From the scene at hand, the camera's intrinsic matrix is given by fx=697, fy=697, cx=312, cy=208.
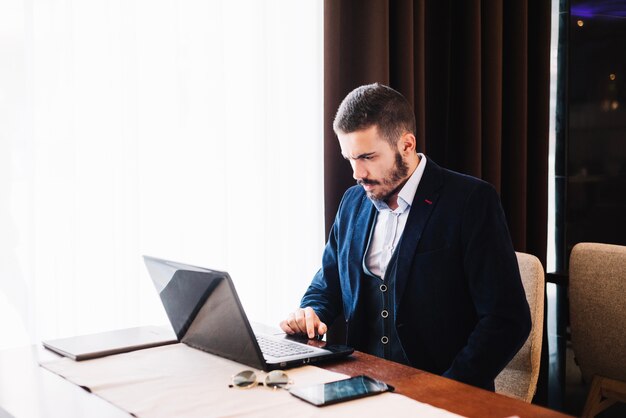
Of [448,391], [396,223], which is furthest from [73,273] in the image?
[448,391]

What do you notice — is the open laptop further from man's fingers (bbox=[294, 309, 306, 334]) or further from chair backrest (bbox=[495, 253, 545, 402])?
chair backrest (bbox=[495, 253, 545, 402])

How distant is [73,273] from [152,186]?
37 cm

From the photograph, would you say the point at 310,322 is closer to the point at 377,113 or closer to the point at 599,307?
the point at 377,113

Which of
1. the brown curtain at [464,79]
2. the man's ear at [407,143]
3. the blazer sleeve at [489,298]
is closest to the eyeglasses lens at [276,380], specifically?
the blazer sleeve at [489,298]

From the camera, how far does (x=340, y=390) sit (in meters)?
1.26

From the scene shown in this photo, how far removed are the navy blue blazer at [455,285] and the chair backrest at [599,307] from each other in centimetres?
59

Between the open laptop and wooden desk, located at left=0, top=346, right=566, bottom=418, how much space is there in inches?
3.7

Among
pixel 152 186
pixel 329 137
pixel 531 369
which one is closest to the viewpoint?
pixel 531 369

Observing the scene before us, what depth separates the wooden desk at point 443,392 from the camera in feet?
3.83

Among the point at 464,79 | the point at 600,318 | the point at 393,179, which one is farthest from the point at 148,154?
the point at 600,318

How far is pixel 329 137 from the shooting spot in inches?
101

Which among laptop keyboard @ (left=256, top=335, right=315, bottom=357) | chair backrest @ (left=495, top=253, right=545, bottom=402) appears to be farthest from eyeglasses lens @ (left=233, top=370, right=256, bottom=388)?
chair backrest @ (left=495, top=253, right=545, bottom=402)

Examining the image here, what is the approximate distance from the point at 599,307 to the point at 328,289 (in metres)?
0.91

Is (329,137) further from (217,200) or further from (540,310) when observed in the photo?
(540,310)
